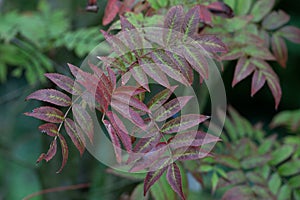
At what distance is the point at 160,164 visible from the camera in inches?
25.0

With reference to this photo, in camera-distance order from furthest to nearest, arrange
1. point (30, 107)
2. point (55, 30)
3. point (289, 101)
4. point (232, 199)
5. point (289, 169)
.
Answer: point (289, 101)
point (30, 107)
point (55, 30)
point (289, 169)
point (232, 199)

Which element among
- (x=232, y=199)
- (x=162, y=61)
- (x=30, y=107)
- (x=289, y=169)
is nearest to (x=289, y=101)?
(x=30, y=107)

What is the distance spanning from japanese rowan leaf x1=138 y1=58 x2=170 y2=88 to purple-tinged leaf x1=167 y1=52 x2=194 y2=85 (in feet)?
0.09

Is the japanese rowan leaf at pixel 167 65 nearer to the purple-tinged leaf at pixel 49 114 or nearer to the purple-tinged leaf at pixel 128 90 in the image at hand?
the purple-tinged leaf at pixel 128 90

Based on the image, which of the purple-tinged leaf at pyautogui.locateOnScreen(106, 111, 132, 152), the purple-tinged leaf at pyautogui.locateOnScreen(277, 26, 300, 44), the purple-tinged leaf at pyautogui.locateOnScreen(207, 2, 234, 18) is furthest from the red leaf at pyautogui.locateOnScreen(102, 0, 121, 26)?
the purple-tinged leaf at pyautogui.locateOnScreen(277, 26, 300, 44)

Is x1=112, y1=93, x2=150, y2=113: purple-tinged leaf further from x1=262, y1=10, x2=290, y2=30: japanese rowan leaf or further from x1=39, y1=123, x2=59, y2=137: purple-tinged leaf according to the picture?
x1=262, y1=10, x2=290, y2=30: japanese rowan leaf

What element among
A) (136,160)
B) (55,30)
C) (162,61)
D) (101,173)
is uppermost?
(162,61)

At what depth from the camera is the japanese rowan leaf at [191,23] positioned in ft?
2.23

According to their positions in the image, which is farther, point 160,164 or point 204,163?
point 204,163

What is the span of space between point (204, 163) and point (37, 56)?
24.1 inches

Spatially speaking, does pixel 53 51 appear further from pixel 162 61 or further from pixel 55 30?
pixel 162 61

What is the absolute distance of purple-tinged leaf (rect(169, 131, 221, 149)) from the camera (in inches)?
25.1

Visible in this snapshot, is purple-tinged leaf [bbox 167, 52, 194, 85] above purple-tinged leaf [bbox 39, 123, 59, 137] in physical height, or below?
above

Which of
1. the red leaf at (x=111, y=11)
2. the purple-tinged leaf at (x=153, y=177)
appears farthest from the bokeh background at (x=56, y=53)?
the purple-tinged leaf at (x=153, y=177)
